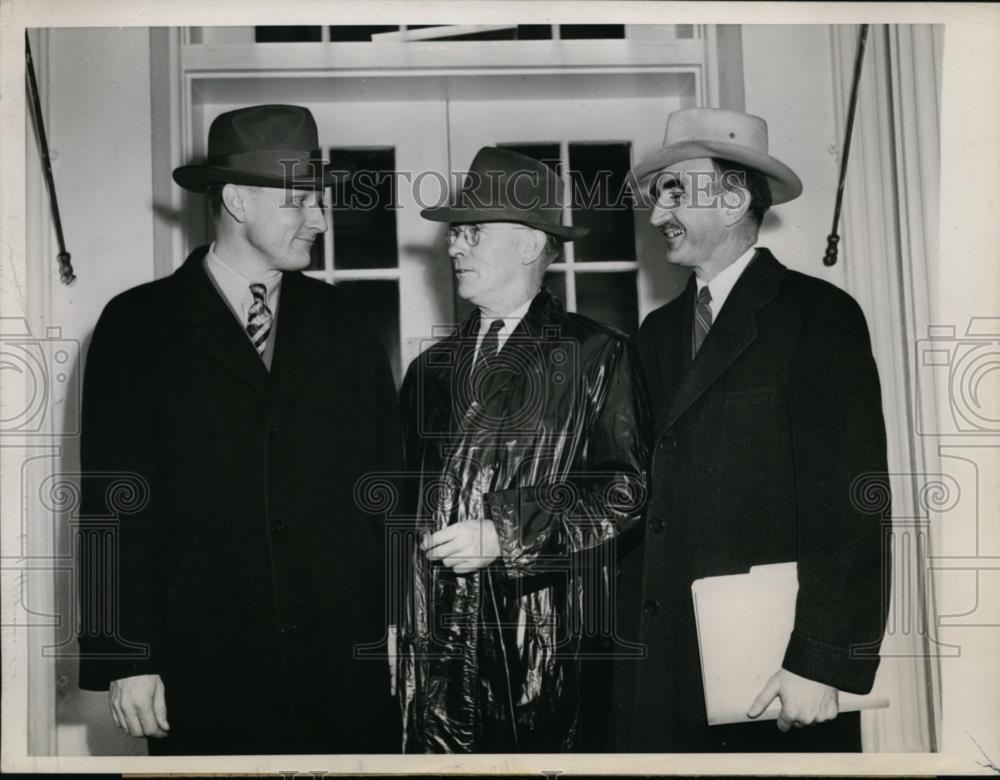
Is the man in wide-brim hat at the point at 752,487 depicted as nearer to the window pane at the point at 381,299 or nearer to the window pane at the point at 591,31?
the window pane at the point at 591,31

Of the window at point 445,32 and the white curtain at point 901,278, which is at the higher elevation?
the window at point 445,32

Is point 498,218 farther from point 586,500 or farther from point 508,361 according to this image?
point 586,500

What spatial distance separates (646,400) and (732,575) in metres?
0.44

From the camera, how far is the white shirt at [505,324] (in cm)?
234

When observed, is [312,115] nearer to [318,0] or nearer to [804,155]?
[318,0]

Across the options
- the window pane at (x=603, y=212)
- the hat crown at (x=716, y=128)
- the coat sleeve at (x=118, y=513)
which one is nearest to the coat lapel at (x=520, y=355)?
the window pane at (x=603, y=212)

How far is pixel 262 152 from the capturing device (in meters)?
2.36

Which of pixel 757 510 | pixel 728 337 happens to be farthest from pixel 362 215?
pixel 757 510

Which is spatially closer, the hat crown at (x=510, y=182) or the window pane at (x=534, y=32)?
the hat crown at (x=510, y=182)

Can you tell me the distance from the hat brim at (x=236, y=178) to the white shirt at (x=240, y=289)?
0.15m

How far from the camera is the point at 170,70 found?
2465mm

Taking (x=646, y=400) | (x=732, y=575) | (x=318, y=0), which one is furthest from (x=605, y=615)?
(x=318, y=0)

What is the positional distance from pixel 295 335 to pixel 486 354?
1.48ft

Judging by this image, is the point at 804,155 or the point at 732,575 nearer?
the point at 732,575
